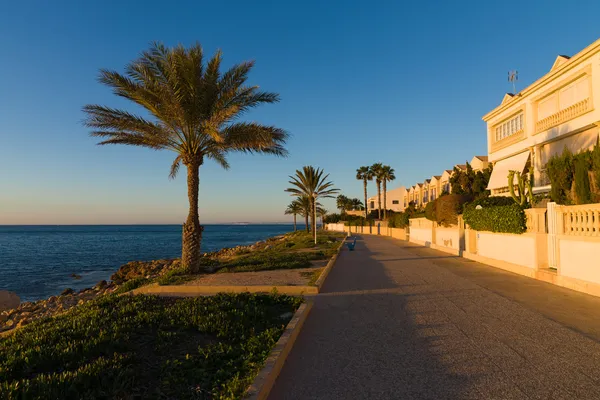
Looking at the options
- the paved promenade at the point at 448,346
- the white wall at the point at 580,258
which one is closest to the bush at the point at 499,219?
the white wall at the point at 580,258

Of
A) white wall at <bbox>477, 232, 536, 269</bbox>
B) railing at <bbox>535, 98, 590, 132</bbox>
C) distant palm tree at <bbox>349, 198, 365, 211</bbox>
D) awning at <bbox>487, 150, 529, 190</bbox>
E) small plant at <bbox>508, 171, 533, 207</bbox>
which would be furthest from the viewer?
distant palm tree at <bbox>349, 198, 365, 211</bbox>

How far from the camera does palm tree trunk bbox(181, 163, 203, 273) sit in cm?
1398

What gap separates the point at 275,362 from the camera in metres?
4.51

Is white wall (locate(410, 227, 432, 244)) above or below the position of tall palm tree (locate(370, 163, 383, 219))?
below

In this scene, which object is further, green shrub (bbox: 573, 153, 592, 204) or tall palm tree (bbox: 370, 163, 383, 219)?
tall palm tree (bbox: 370, 163, 383, 219)

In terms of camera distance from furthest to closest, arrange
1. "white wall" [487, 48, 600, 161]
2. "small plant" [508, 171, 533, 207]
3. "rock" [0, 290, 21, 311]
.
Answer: "white wall" [487, 48, 600, 161], "rock" [0, 290, 21, 311], "small plant" [508, 171, 533, 207]

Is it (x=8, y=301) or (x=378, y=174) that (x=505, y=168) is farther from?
(x=378, y=174)

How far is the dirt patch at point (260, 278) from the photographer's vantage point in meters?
10.9

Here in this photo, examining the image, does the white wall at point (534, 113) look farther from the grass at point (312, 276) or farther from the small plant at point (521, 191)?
the grass at point (312, 276)

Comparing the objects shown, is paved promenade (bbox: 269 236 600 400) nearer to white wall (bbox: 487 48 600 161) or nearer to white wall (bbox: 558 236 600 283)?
white wall (bbox: 558 236 600 283)

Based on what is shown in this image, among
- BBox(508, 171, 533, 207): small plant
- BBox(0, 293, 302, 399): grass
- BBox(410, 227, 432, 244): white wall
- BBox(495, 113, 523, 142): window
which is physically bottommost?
BBox(0, 293, 302, 399): grass

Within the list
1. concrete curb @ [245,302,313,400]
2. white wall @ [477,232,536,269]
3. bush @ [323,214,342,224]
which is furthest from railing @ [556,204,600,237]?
bush @ [323,214,342,224]

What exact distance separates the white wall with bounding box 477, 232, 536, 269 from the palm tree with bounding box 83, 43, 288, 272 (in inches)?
353

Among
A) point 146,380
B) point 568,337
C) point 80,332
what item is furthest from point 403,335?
point 80,332
